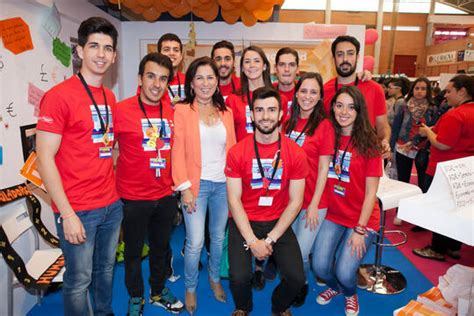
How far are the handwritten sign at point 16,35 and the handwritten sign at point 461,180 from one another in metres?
2.40

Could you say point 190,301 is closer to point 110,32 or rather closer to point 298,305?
point 298,305

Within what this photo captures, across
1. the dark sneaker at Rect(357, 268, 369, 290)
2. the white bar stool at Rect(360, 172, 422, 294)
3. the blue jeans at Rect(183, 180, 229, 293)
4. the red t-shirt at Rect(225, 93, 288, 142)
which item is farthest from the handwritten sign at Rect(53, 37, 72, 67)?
the dark sneaker at Rect(357, 268, 369, 290)

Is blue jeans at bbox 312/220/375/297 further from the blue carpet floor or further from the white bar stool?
the white bar stool

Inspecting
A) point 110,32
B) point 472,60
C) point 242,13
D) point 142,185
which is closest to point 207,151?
point 142,185

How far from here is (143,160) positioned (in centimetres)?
211

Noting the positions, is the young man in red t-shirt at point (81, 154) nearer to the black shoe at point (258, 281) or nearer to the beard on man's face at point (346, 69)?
the black shoe at point (258, 281)

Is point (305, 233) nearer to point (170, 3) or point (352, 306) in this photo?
point (352, 306)

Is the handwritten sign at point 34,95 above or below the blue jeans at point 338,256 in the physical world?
above

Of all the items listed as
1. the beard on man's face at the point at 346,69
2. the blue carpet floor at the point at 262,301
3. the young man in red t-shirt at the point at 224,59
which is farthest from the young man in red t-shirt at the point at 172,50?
the blue carpet floor at the point at 262,301

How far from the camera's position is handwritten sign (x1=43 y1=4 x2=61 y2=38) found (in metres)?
2.61

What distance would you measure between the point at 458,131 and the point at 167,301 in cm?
276

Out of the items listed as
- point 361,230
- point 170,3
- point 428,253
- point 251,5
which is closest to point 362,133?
point 361,230

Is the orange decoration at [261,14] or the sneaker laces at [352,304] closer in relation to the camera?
the sneaker laces at [352,304]

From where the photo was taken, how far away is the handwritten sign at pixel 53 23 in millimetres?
2607
